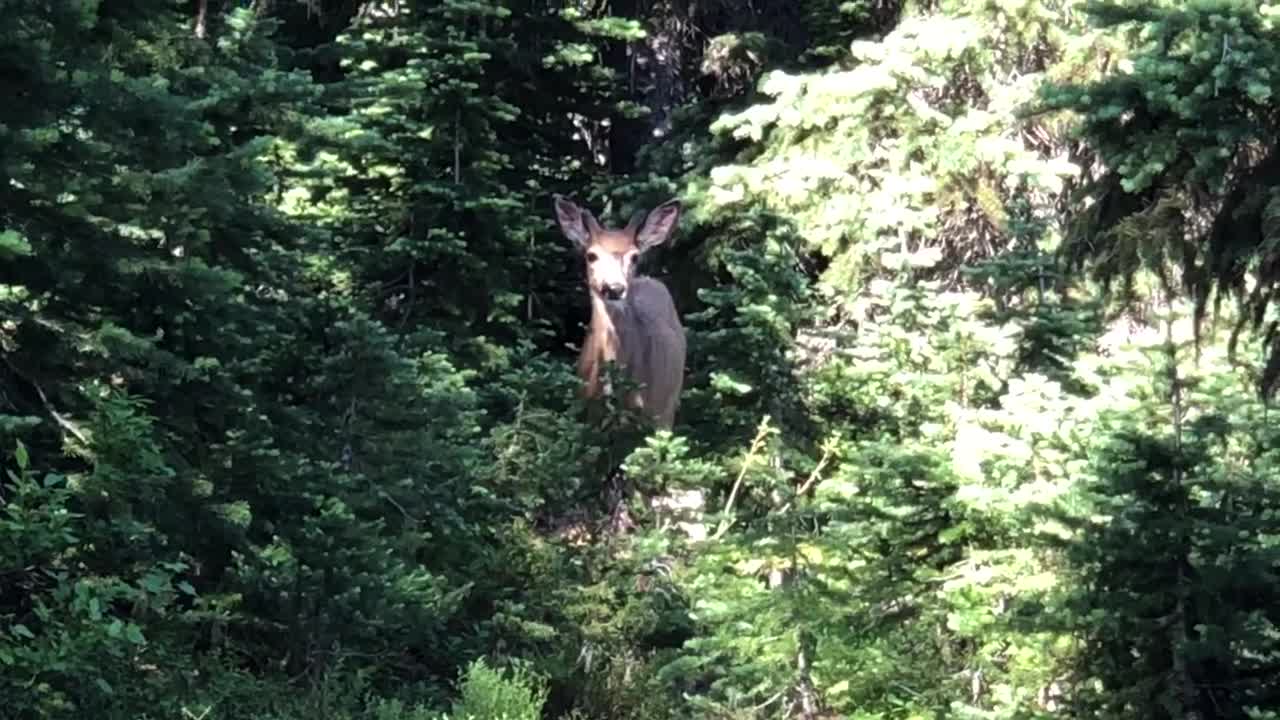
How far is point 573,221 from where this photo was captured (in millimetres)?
12883

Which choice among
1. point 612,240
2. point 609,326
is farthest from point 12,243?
point 609,326

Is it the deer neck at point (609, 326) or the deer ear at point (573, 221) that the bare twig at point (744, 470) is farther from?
the deer ear at point (573, 221)

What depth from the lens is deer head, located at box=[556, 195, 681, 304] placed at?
497 inches

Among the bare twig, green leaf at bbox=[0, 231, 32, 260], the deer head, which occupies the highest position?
green leaf at bbox=[0, 231, 32, 260]

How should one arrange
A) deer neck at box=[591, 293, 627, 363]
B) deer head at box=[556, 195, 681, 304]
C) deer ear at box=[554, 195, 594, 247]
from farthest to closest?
deer neck at box=[591, 293, 627, 363]
deer ear at box=[554, 195, 594, 247]
deer head at box=[556, 195, 681, 304]

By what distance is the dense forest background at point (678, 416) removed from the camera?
20.0 feet

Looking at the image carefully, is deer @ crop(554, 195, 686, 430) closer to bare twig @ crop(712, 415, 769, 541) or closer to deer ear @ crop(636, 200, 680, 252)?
deer ear @ crop(636, 200, 680, 252)

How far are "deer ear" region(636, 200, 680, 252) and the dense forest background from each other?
584 millimetres

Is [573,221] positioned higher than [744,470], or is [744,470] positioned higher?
[573,221]

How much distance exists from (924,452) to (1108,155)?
3515 mm

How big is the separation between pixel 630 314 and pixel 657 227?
2.87 ft

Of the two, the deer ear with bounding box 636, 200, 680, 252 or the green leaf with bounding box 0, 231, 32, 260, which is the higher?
the green leaf with bounding box 0, 231, 32, 260

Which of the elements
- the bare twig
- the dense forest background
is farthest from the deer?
the bare twig

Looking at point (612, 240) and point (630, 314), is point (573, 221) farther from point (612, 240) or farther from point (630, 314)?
point (630, 314)
